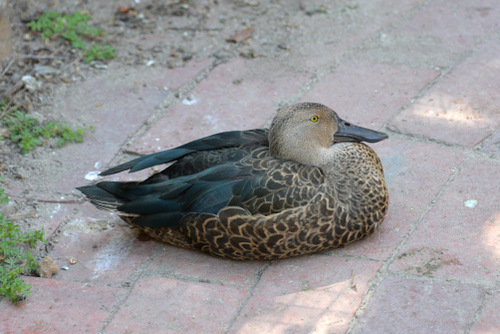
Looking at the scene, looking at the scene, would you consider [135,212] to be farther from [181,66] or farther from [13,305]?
[181,66]

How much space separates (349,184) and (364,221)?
203 mm

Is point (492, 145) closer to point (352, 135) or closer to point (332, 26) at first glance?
point (352, 135)

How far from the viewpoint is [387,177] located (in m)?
4.02

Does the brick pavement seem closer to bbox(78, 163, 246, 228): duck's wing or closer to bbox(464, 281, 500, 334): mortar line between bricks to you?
bbox(464, 281, 500, 334): mortar line between bricks

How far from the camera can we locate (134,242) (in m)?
3.74

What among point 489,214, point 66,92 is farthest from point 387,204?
point 66,92

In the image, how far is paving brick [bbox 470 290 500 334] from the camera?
9.52ft

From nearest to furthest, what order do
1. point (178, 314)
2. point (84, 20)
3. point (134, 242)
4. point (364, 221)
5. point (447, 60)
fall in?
point (178, 314) → point (364, 221) → point (134, 242) → point (447, 60) → point (84, 20)

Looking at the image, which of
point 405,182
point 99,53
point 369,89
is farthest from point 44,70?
point 405,182

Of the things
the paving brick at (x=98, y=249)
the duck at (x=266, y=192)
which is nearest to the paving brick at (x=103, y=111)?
the paving brick at (x=98, y=249)

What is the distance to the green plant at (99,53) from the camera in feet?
17.4

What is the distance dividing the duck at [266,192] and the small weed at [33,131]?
90 cm

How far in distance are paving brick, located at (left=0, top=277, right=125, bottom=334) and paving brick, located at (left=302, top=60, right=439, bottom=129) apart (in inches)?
78.0

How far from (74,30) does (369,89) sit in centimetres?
233
